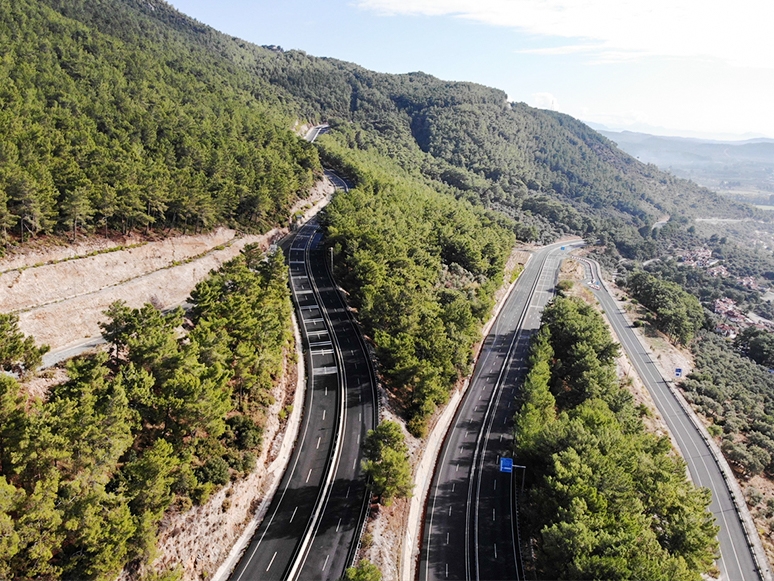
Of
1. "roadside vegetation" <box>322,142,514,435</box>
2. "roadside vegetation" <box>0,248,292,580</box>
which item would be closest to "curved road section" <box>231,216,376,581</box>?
"roadside vegetation" <box>322,142,514,435</box>

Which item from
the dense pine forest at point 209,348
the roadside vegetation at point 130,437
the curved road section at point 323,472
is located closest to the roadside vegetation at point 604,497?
the dense pine forest at point 209,348

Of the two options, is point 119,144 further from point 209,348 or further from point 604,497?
point 604,497

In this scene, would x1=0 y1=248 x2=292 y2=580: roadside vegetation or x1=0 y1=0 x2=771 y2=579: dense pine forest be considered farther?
x1=0 y1=0 x2=771 y2=579: dense pine forest

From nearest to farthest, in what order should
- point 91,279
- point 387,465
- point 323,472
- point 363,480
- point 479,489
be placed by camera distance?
point 387,465
point 363,480
point 323,472
point 479,489
point 91,279

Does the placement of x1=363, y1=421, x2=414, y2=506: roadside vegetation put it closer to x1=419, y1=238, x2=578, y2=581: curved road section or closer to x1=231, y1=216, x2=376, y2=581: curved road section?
x1=231, y1=216, x2=376, y2=581: curved road section

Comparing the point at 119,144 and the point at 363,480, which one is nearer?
the point at 363,480

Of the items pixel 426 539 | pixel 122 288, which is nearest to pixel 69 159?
pixel 122 288

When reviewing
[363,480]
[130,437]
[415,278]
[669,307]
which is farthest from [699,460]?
[130,437]
